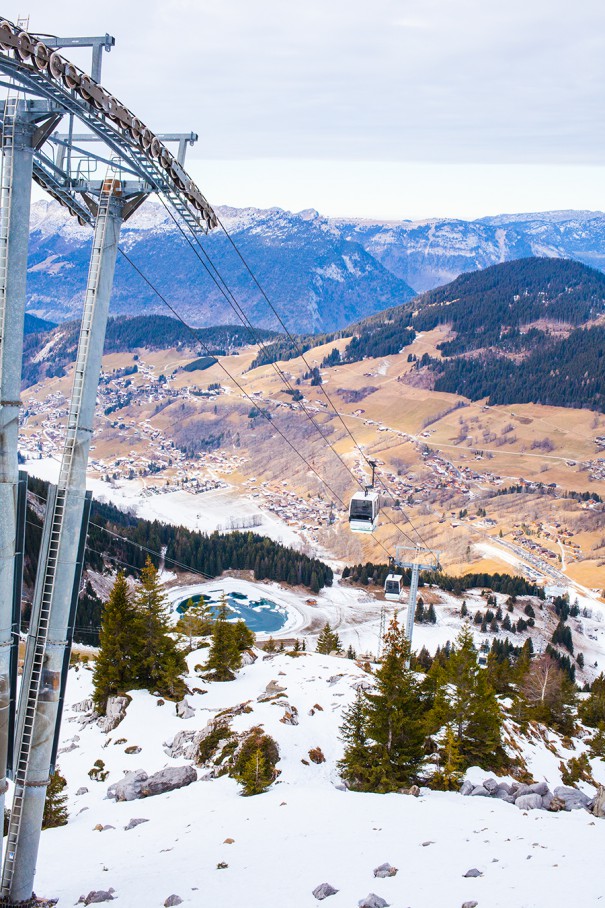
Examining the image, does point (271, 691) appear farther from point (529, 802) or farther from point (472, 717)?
point (529, 802)

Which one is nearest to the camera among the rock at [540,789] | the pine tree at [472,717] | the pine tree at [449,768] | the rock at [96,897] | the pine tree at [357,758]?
the rock at [96,897]

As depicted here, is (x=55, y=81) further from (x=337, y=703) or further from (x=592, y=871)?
(x=337, y=703)

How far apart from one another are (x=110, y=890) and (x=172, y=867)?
7.96 ft

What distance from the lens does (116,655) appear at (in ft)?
137

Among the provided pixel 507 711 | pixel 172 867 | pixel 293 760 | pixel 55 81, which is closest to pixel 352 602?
pixel 507 711

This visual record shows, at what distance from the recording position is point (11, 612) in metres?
17.1

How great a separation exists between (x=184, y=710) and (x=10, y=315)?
29017 mm

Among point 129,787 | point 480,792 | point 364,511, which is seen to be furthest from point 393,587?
point 129,787

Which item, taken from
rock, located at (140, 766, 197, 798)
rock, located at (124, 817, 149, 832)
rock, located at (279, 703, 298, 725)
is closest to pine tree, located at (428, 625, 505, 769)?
rock, located at (279, 703, 298, 725)

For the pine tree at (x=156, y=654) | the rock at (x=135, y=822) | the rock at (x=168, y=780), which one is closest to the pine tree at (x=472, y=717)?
the rock at (x=168, y=780)

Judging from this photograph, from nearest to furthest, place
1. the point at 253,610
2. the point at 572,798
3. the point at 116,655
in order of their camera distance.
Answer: the point at 572,798
the point at 116,655
the point at 253,610

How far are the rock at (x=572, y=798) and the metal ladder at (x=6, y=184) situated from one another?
27201 mm

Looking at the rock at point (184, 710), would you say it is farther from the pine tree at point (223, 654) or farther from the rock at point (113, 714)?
the pine tree at point (223, 654)

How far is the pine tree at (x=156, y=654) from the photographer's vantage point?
41375 mm
